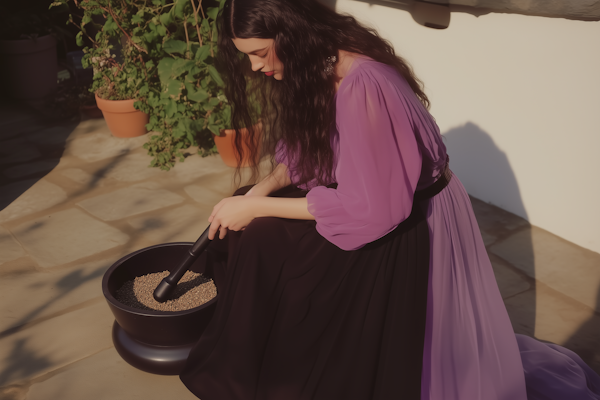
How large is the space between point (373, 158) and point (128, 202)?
232 centimetres

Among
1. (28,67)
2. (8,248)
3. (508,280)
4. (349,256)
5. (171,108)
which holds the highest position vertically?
(349,256)

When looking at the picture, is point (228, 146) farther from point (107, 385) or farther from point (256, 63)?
point (256, 63)

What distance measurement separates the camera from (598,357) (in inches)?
83.5

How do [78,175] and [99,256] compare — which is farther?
[78,175]

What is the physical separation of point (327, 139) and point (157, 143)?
256 centimetres

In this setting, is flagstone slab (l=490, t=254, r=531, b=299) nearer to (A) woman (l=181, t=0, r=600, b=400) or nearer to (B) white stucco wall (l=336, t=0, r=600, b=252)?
(B) white stucco wall (l=336, t=0, r=600, b=252)

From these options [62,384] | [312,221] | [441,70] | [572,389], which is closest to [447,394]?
[572,389]

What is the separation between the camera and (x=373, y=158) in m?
1.39

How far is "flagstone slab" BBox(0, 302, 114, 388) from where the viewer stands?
2.04 m

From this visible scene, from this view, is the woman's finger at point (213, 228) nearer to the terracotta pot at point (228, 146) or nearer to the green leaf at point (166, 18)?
the terracotta pot at point (228, 146)

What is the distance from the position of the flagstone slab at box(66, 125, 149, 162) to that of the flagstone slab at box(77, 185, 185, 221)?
2.23 feet

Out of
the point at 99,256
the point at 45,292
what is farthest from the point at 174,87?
the point at 45,292

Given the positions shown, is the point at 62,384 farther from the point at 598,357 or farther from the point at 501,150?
the point at 501,150

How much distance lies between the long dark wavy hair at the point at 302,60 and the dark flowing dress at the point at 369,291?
0.33ft
